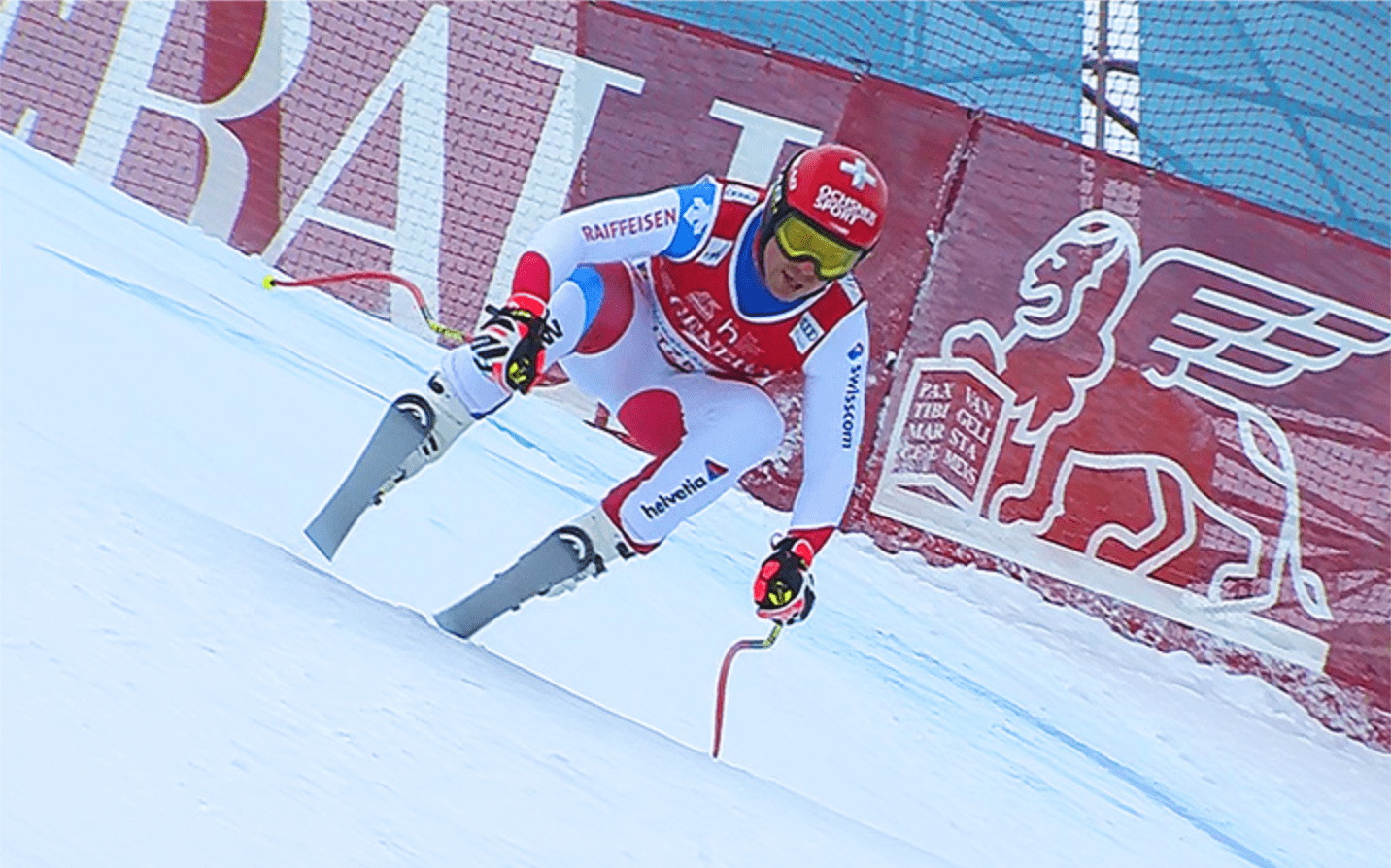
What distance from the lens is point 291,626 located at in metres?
2.62

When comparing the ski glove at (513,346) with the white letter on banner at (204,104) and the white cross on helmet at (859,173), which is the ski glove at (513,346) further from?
the white letter on banner at (204,104)

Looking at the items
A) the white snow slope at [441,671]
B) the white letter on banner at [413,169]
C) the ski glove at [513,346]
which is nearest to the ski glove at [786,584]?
the white snow slope at [441,671]

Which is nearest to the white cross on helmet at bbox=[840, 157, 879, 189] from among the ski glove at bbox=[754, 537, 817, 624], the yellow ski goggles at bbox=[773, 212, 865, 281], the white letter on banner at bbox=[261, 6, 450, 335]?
the yellow ski goggles at bbox=[773, 212, 865, 281]

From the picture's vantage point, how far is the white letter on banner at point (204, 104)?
18.7 ft

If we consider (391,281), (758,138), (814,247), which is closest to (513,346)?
(814,247)

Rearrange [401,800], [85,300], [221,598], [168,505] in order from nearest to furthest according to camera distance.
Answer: [401,800] < [221,598] < [168,505] < [85,300]

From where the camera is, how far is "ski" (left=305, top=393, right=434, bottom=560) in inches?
126

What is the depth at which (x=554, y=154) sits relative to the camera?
5512 mm

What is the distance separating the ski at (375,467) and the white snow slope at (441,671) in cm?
8

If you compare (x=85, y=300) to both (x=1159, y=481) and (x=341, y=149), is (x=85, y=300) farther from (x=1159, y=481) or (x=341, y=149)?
(x=1159, y=481)

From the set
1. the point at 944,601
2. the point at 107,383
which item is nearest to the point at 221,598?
the point at 107,383

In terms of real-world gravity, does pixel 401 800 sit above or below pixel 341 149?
below

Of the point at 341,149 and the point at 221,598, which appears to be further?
the point at 341,149

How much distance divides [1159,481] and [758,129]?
156 cm
